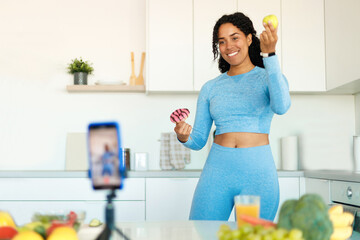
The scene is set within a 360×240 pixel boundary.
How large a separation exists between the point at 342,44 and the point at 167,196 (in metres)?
1.62

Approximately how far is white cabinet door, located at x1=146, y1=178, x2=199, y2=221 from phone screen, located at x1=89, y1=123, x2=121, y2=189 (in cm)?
225

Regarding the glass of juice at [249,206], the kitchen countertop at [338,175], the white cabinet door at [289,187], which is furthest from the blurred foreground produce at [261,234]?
the white cabinet door at [289,187]

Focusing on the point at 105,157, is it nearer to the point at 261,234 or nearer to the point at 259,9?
the point at 261,234

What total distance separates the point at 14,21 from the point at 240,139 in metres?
2.53

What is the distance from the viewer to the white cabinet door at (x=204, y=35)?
3.16 meters

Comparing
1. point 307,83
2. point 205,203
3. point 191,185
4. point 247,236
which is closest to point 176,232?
point 247,236

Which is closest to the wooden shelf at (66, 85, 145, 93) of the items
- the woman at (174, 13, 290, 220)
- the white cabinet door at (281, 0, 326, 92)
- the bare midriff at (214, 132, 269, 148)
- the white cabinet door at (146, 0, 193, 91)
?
the white cabinet door at (146, 0, 193, 91)

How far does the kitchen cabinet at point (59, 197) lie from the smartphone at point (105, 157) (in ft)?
7.28

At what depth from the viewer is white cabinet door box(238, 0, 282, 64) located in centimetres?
317

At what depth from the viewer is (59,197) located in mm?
2871

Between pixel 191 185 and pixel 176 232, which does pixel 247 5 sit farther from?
pixel 176 232

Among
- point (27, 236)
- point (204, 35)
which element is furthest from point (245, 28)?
point (27, 236)

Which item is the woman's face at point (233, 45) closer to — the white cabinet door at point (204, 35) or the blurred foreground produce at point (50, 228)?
the blurred foreground produce at point (50, 228)

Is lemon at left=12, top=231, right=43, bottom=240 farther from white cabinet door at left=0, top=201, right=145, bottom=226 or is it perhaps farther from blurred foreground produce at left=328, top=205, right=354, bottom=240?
white cabinet door at left=0, top=201, right=145, bottom=226
